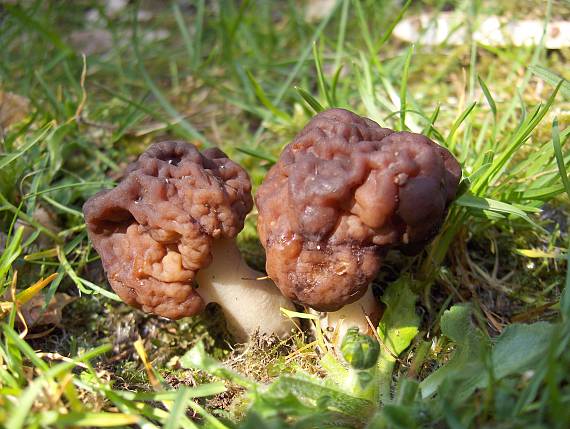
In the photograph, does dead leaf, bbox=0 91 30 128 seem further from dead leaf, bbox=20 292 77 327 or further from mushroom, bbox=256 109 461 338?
mushroom, bbox=256 109 461 338

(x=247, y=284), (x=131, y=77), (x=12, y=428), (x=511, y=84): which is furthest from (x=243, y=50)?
(x=12, y=428)

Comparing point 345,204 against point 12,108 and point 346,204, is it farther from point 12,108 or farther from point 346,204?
point 12,108

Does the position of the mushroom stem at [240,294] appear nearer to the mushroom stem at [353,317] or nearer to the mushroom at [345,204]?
the mushroom stem at [353,317]

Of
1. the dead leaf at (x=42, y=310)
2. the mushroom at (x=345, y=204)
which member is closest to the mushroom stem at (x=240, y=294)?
the mushroom at (x=345, y=204)

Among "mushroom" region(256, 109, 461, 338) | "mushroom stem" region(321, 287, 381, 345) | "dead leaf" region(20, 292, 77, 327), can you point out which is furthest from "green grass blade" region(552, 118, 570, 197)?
"dead leaf" region(20, 292, 77, 327)

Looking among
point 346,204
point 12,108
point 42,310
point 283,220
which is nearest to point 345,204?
point 346,204

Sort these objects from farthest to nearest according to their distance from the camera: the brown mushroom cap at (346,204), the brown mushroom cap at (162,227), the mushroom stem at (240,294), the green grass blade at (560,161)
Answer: the mushroom stem at (240,294), the brown mushroom cap at (162,227), the green grass blade at (560,161), the brown mushroom cap at (346,204)

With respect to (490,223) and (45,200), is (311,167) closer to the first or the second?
(490,223)
